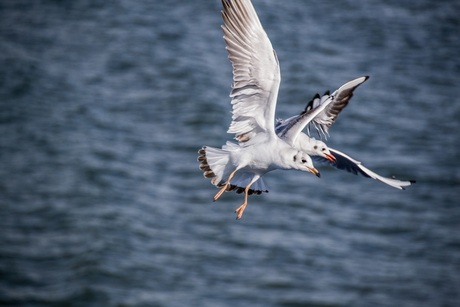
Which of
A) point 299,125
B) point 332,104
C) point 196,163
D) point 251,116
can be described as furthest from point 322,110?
point 196,163

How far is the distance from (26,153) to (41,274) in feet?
17.5

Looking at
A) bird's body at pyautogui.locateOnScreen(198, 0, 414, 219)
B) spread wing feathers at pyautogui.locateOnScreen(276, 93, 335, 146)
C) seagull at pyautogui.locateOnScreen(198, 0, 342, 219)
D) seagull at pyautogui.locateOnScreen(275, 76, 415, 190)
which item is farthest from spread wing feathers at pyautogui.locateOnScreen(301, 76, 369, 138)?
seagull at pyautogui.locateOnScreen(198, 0, 342, 219)

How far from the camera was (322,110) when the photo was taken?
10.4 metres

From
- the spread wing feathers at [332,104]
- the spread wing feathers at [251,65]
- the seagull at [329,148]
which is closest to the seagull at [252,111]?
the spread wing feathers at [251,65]

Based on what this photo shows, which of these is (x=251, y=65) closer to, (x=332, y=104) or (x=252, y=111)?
(x=252, y=111)

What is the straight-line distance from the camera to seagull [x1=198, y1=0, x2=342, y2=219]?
8.96 m

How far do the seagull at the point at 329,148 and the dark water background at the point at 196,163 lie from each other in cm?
942

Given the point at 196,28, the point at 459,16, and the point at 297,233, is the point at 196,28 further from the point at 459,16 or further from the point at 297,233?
the point at 297,233

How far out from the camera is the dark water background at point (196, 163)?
20719mm

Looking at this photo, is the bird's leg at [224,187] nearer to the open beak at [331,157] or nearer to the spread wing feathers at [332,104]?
the open beak at [331,157]

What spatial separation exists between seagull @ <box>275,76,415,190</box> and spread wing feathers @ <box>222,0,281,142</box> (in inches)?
18.4

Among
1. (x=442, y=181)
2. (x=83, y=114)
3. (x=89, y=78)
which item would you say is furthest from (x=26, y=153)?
Result: (x=442, y=181)

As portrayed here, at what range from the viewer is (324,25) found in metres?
31.4

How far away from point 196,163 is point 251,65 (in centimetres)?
1545
